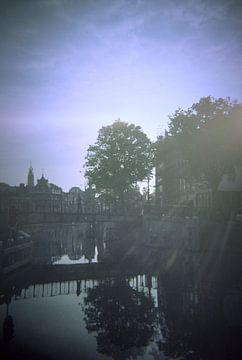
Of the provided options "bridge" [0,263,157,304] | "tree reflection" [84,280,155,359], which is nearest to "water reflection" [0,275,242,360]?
"tree reflection" [84,280,155,359]

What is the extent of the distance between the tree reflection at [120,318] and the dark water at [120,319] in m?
0.05

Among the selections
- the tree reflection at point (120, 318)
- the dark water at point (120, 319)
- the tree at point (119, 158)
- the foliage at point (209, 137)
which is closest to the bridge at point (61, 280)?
the dark water at point (120, 319)

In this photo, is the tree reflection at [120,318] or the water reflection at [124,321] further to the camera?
the tree reflection at [120,318]

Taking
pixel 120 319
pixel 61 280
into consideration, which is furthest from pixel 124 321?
pixel 61 280

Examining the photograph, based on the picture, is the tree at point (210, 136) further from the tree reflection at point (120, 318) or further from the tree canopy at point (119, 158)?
the tree reflection at point (120, 318)

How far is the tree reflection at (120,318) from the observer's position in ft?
53.2

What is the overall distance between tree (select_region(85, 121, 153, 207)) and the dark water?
83.4 ft

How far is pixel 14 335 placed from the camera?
1705 cm

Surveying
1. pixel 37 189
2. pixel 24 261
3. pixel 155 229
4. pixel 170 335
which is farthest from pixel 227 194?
pixel 37 189

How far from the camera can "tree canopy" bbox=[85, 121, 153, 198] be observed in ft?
173

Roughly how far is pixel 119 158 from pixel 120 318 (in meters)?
35.2

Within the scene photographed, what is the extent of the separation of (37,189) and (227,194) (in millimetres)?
81003

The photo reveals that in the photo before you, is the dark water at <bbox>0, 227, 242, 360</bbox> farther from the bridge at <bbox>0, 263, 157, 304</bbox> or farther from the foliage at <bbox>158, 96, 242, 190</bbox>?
the foliage at <bbox>158, 96, 242, 190</bbox>

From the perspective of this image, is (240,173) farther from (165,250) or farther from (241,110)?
(165,250)
